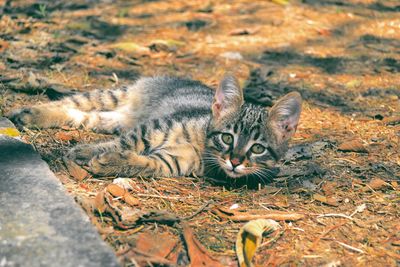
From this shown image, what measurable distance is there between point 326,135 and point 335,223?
4.93 ft

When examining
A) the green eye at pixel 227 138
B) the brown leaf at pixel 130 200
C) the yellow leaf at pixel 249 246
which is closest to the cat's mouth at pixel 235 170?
the green eye at pixel 227 138

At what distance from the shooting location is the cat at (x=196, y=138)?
4.12 m

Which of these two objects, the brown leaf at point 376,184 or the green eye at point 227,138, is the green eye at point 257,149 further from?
the brown leaf at point 376,184

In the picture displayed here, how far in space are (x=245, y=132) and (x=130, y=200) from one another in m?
1.10

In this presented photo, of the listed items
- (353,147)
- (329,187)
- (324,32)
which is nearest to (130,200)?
(329,187)

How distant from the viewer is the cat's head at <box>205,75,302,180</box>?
4.18 metres

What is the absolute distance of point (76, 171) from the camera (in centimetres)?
390

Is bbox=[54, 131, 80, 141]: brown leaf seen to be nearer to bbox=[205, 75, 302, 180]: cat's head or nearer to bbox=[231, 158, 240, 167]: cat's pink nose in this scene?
bbox=[205, 75, 302, 180]: cat's head

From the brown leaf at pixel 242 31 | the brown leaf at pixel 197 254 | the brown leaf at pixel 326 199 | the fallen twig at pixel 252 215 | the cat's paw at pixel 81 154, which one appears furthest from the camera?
the brown leaf at pixel 242 31

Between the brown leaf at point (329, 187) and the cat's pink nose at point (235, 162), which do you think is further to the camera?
the cat's pink nose at point (235, 162)

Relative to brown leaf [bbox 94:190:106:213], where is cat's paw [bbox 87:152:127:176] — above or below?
below

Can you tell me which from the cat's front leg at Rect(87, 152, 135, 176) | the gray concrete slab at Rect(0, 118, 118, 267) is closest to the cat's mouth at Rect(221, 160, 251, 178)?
the cat's front leg at Rect(87, 152, 135, 176)

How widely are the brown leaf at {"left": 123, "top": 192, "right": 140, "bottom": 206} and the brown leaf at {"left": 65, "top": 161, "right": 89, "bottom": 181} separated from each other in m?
0.39

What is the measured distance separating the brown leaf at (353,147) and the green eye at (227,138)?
3.13 ft
